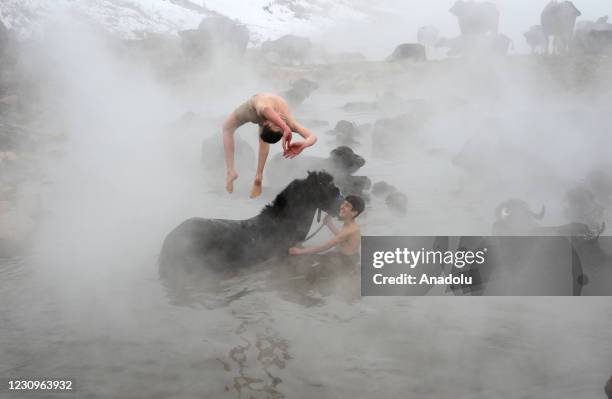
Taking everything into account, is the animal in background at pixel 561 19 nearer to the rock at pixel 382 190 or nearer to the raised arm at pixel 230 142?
the rock at pixel 382 190

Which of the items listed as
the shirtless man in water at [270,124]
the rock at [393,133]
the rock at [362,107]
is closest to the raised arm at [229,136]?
the shirtless man in water at [270,124]

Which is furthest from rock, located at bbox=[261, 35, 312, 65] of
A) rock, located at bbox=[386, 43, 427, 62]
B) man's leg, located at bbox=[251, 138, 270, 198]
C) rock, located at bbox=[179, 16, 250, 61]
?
man's leg, located at bbox=[251, 138, 270, 198]

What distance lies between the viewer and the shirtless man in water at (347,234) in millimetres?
6102

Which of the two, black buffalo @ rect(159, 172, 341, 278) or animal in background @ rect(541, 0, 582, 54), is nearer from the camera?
black buffalo @ rect(159, 172, 341, 278)

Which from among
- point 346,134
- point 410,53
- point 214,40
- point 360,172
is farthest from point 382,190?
point 214,40

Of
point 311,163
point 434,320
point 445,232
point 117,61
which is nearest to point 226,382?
point 434,320

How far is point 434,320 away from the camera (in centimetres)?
515

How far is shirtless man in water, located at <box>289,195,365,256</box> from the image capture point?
6102mm

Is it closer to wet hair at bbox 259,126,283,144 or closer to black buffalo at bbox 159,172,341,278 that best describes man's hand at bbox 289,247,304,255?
black buffalo at bbox 159,172,341,278

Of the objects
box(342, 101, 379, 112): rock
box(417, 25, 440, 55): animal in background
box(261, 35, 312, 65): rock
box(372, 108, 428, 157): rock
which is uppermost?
box(417, 25, 440, 55): animal in background

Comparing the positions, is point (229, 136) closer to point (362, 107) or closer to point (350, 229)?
point (350, 229)

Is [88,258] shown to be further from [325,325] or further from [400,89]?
[400,89]

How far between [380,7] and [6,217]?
73.1m

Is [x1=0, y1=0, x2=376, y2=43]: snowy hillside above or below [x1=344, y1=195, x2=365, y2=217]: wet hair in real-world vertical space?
above
